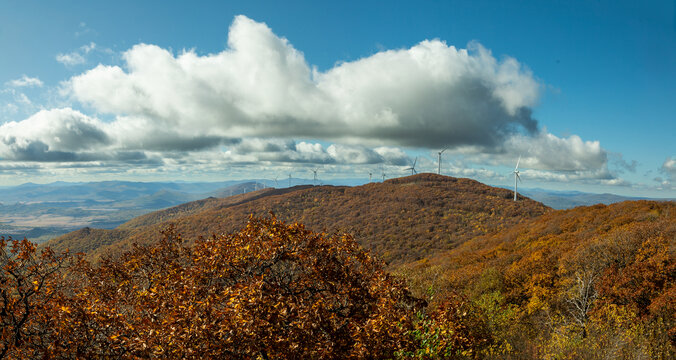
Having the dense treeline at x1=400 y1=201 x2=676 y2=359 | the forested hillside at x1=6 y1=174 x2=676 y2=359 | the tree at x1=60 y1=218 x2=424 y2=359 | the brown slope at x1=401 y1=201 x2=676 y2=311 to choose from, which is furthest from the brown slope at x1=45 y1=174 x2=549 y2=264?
the tree at x1=60 y1=218 x2=424 y2=359

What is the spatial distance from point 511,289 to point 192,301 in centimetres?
3212

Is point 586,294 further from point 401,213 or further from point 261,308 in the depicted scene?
point 401,213

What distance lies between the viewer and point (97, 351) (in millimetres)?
10156

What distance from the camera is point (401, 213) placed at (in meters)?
135

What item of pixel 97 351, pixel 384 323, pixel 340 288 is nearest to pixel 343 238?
pixel 340 288

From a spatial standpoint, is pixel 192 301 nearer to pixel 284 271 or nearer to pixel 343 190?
pixel 284 271

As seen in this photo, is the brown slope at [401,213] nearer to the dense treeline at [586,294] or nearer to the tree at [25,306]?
the dense treeline at [586,294]

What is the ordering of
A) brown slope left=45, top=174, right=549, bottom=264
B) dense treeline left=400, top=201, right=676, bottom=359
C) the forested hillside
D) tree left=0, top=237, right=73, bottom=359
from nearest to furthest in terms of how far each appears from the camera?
the forested hillside → tree left=0, top=237, right=73, bottom=359 → dense treeline left=400, top=201, right=676, bottom=359 → brown slope left=45, top=174, right=549, bottom=264

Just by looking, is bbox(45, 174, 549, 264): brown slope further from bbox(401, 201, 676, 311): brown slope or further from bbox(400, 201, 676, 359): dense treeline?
bbox(400, 201, 676, 359): dense treeline

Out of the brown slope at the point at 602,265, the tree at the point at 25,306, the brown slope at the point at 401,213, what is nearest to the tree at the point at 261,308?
the tree at the point at 25,306

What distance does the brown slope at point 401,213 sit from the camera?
334ft

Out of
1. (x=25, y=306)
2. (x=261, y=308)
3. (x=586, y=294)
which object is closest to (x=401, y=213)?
(x=586, y=294)

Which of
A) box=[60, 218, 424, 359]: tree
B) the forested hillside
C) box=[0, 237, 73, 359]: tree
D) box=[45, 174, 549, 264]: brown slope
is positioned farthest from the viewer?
box=[45, 174, 549, 264]: brown slope

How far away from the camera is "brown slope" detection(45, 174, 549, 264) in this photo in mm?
101875
